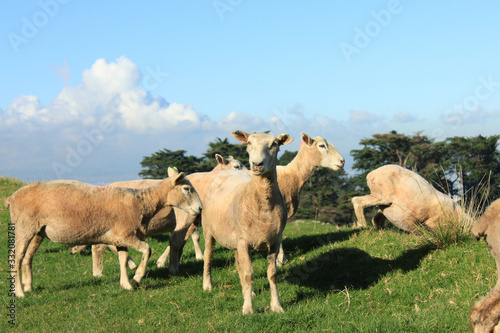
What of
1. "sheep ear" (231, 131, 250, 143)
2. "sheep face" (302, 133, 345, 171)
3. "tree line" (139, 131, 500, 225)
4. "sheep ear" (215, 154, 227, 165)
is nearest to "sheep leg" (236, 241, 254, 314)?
"sheep ear" (231, 131, 250, 143)

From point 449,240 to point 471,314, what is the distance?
4.23 m

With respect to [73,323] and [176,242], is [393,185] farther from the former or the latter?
[73,323]

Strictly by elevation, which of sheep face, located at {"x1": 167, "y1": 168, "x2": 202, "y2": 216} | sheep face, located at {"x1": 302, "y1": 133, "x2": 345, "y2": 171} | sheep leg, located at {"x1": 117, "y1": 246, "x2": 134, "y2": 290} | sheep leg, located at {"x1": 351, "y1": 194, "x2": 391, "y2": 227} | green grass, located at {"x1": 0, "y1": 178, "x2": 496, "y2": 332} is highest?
sheep face, located at {"x1": 302, "y1": 133, "x2": 345, "y2": 171}

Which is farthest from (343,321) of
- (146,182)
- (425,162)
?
(425,162)

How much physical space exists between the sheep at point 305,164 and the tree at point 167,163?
34577 millimetres

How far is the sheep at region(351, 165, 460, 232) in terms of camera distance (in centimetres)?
1061

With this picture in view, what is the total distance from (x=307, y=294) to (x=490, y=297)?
Result: 3427 millimetres

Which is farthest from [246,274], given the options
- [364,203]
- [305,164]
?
[364,203]

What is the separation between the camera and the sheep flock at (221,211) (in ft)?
21.4

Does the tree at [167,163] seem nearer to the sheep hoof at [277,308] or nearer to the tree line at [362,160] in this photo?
the tree line at [362,160]

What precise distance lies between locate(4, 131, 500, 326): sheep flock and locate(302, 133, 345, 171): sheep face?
3cm

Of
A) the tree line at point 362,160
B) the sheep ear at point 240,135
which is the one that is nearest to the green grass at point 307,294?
the sheep ear at point 240,135

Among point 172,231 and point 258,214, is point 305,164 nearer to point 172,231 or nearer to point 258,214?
point 172,231

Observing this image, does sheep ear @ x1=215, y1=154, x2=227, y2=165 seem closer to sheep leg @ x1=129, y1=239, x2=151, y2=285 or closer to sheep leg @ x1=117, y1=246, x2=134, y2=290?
sheep leg @ x1=117, y1=246, x2=134, y2=290
